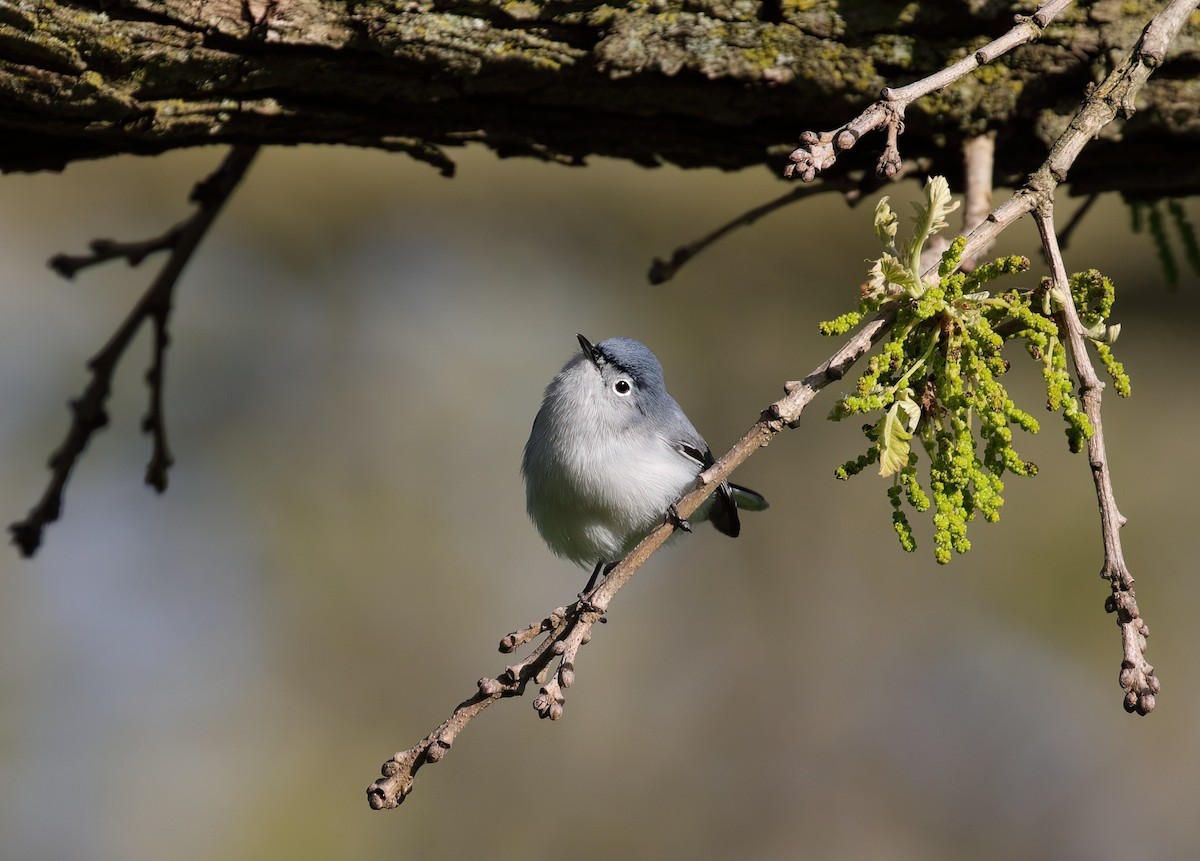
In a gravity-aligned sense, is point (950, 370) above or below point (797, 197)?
below

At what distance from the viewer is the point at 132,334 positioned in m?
2.58

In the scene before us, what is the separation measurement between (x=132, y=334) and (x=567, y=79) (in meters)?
1.20

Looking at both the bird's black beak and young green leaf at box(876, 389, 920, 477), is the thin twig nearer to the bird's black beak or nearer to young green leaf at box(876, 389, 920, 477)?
young green leaf at box(876, 389, 920, 477)

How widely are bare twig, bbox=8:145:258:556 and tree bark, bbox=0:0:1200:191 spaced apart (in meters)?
0.47

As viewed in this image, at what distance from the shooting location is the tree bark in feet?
6.03

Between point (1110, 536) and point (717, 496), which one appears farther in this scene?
point (717, 496)

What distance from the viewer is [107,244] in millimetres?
2621

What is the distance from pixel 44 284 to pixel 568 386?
114 inches

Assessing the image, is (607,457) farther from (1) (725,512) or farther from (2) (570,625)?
(2) (570,625)

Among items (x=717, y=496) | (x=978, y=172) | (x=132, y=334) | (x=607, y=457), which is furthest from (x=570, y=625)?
(x=717, y=496)

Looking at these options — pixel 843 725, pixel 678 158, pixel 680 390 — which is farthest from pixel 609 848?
pixel 678 158

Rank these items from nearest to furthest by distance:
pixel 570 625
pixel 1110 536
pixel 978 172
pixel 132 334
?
1. pixel 1110 536
2. pixel 570 625
3. pixel 978 172
4. pixel 132 334

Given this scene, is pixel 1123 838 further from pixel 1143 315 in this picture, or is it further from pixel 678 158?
pixel 678 158

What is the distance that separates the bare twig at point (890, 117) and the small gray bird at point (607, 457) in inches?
59.0
